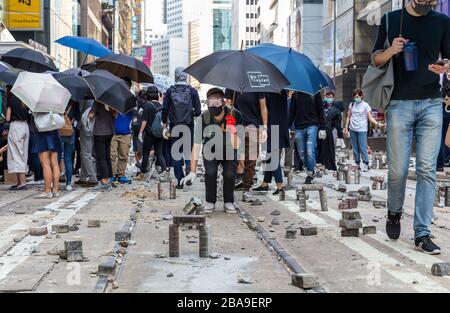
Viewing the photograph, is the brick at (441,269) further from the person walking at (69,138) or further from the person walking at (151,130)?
the person walking at (151,130)

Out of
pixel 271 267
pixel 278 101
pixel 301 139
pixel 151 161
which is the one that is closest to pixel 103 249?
pixel 271 267

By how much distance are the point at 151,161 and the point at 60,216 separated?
36.1ft

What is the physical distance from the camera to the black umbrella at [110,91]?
1349 centimetres

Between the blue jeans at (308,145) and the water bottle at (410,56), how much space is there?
22.8 feet

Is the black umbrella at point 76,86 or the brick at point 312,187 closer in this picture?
the brick at point 312,187

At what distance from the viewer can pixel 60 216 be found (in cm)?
963

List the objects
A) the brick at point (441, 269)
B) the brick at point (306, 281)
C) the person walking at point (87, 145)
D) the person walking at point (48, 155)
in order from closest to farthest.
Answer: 1. the brick at point (306, 281)
2. the brick at point (441, 269)
3. the person walking at point (48, 155)
4. the person walking at point (87, 145)

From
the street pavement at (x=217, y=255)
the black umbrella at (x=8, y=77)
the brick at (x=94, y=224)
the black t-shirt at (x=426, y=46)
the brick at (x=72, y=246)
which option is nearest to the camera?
the street pavement at (x=217, y=255)

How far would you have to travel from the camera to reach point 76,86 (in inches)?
537

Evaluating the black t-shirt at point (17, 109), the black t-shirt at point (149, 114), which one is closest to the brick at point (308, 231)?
the black t-shirt at point (17, 109)

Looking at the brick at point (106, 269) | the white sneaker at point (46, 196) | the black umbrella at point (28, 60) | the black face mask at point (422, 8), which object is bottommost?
the white sneaker at point (46, 196)

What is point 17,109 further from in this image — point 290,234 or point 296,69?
point 290,234

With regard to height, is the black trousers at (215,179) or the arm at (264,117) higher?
the arm at (264,117)

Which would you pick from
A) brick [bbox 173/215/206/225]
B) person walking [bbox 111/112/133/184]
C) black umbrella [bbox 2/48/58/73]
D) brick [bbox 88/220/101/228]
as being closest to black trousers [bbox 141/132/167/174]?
person walking [bbox 111/112/133/184]
